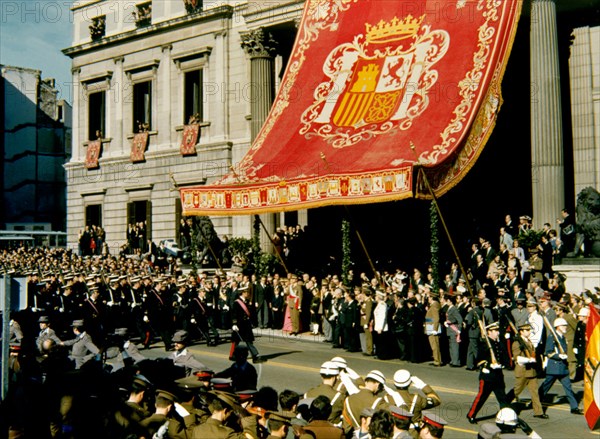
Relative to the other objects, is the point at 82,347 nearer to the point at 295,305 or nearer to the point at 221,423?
the point at 221,423

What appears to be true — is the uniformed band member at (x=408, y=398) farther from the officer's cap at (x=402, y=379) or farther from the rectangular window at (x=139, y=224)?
the rectangular window at (x=139, y=224)

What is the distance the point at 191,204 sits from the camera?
2738cm

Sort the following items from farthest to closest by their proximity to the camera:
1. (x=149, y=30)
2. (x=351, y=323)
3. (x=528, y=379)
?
(x=149, y=30) → (x=351, y=323) → (x=528, y=379)

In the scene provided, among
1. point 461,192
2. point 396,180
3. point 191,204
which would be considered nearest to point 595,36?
point 461,192

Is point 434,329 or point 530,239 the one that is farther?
point 530,239

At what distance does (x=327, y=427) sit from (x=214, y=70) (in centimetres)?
3351

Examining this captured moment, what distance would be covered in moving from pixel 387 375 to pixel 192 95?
2679 centimetres

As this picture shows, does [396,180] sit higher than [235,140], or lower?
lower

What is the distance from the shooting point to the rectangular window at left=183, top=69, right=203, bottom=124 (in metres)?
40.2

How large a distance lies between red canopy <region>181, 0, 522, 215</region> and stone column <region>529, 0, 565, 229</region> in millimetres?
2433

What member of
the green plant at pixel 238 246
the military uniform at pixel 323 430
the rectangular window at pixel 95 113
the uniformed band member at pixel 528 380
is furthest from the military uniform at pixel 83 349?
the rectangular window at pixel 95 113

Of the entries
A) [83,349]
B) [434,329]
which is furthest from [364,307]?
[83,349]

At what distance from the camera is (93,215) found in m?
45.9

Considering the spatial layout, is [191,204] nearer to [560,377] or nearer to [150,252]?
[150,252]
